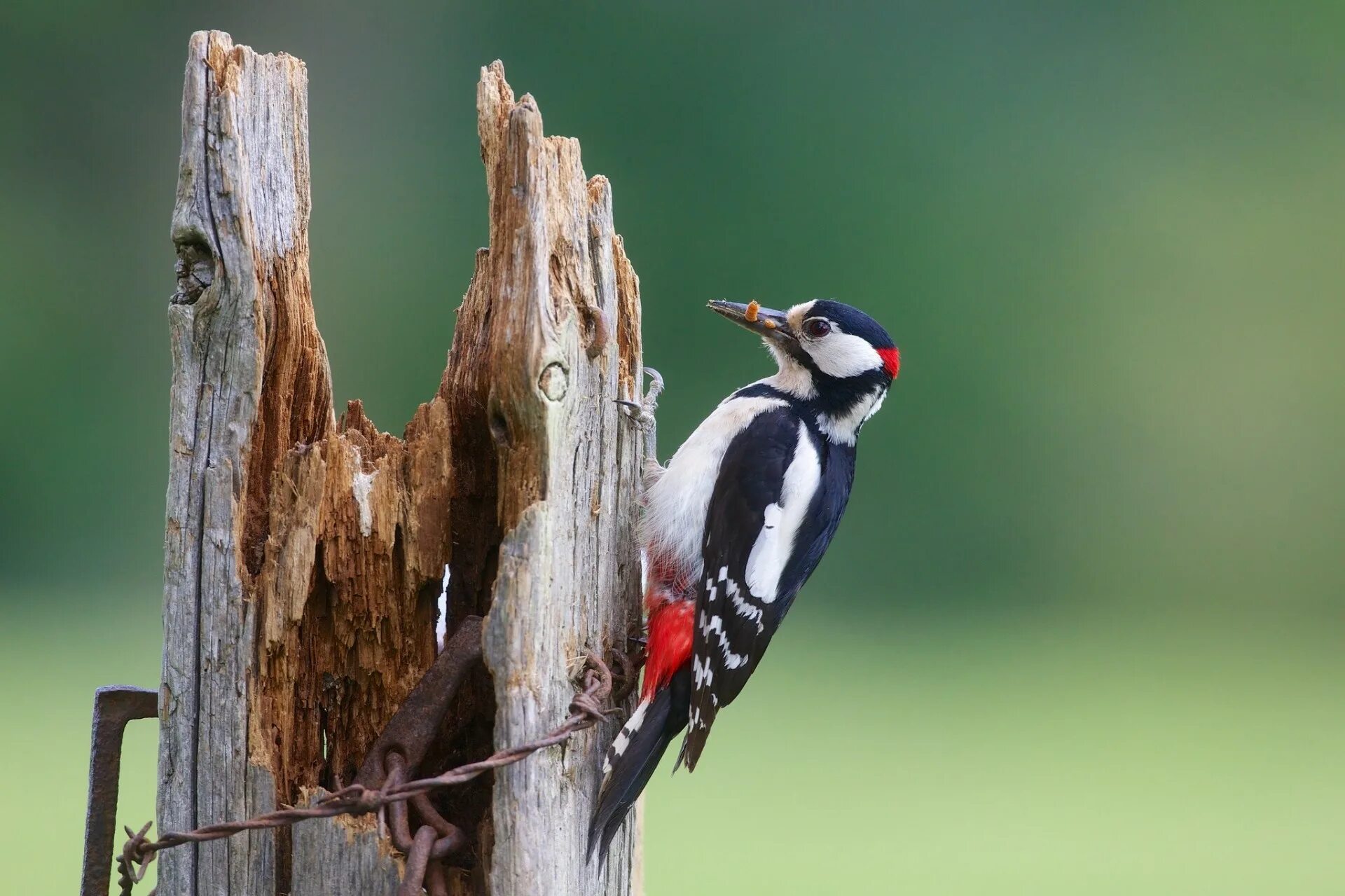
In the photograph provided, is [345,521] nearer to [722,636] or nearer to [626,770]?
[626,770]

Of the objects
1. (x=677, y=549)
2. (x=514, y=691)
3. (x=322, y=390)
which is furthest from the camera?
(x=677, y=549)

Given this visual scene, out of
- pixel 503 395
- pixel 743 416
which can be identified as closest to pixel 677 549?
pixel 743 416

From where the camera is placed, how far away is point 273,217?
4.10 ft

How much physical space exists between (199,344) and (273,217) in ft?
0.46

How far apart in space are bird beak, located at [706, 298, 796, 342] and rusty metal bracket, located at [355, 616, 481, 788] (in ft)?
2.98

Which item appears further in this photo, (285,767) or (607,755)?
(607,755)

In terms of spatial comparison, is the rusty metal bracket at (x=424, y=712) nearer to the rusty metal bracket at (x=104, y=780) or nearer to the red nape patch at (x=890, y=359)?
the rusty metal bracket at (x=104, y=780)

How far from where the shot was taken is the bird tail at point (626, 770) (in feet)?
4.34

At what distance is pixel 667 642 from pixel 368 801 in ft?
1.46

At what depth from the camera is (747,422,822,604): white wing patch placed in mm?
1772

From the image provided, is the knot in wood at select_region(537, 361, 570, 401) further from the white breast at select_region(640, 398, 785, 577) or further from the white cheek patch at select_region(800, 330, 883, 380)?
the white cheek patch at select_region(800, 330, 883, 380)

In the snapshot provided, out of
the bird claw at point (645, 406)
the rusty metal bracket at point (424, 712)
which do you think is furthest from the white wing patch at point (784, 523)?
the rusty metal bracket at point (424, 712)

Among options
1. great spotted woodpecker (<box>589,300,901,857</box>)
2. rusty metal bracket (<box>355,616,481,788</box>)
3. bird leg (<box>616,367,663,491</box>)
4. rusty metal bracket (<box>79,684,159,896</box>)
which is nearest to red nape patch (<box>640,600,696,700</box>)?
great spotted woodpecker (<box>589,300,901,857</box>)

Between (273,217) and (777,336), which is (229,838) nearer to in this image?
(273,217)
